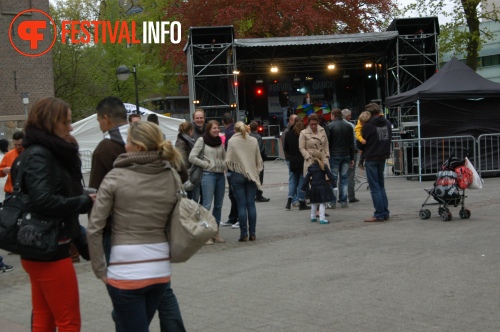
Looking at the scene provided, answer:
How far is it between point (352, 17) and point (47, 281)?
1336 inches

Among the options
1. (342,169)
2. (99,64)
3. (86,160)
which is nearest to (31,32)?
(99,64)

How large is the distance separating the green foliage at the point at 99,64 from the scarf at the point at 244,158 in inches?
1469

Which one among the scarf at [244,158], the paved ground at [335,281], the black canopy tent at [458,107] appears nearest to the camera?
the paved ground at [335,281]

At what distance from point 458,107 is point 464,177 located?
7.57 m

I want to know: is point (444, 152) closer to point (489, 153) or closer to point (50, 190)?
point (489, 153)

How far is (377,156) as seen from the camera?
1181 centimetres

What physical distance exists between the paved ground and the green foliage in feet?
120

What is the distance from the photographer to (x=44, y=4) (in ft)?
138

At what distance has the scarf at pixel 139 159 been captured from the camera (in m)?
4.19

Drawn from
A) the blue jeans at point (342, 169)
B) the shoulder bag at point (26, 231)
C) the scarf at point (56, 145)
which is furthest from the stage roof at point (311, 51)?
Result: the shoulder bag at point (26, 231)

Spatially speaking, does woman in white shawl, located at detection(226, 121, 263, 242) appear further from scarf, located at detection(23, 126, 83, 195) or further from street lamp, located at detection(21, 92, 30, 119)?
street lamp, located at detection(21, 92, 30, 119)

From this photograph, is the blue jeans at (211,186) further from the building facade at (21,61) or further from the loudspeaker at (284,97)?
the building facade at (21,61)

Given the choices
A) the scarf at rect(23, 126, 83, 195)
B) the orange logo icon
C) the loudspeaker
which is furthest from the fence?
the orange logo icon

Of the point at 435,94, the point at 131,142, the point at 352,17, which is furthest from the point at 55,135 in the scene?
the point at 352,17
